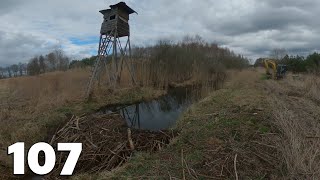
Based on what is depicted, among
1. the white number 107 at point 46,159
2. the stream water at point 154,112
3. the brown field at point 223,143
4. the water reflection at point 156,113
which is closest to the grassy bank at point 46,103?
the brown field at point 223,143

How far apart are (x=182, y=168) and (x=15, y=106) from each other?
10.8 meters

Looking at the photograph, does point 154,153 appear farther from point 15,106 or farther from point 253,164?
point 15,106

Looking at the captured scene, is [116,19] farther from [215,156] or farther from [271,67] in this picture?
[271,67]

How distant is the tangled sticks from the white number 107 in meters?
0.19

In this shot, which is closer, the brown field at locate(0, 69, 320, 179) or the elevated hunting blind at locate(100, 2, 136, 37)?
the brown field at locate(0, 69, 320, 179)

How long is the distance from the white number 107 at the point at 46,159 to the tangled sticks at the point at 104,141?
0.19 m

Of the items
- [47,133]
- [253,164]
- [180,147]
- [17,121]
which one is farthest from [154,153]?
[17,121]

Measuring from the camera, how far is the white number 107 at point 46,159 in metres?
7.27

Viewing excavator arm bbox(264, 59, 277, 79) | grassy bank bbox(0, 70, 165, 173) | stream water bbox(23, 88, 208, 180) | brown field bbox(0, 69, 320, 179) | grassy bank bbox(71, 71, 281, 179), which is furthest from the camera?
excavator arm bbox(264, 59, 277, 79)

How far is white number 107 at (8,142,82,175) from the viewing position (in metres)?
7.27

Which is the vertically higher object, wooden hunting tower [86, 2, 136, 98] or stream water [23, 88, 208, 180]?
wooden hunting tower [86, 2, 136, 98]

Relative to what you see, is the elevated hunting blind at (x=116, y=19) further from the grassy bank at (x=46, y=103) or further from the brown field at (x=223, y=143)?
the brown field at (x=223, y=143)

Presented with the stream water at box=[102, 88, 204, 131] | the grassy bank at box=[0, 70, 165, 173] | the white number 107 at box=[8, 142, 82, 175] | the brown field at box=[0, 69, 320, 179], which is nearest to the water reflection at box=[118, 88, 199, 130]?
the stream water at box=[102, 88, 204, 131]

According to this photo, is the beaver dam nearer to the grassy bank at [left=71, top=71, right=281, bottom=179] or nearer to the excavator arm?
the grassy bank at [left=71, top=71, right=281, bottom=179]
